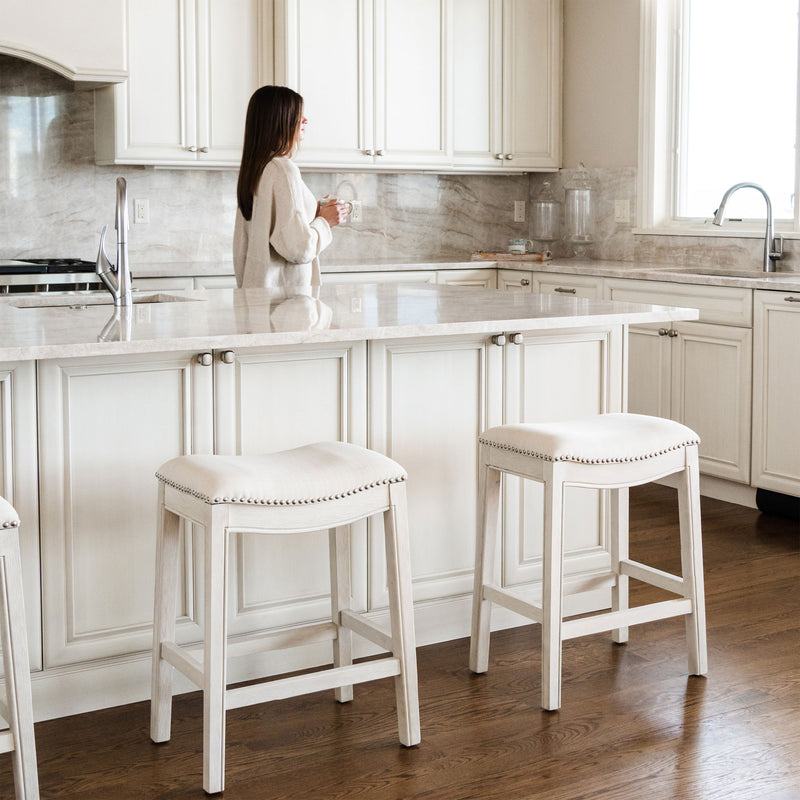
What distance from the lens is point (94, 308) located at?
112 inches

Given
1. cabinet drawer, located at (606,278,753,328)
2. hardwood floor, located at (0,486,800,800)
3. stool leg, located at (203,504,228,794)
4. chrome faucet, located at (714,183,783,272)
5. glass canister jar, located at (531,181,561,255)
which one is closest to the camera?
stool leg, located at (203,504,228,794)

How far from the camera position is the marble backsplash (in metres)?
4.82

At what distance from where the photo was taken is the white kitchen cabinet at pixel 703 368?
4.21 meters

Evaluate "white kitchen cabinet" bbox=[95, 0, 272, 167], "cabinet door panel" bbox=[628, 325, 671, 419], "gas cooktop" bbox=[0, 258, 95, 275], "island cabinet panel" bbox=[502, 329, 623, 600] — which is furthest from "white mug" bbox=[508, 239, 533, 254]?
"island cabinet panel" bbox=[502, 329, 623, 600]

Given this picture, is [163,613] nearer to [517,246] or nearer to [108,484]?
[108,484]

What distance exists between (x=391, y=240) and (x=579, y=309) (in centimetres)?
296

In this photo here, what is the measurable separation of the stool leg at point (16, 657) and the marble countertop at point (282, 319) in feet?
1.29

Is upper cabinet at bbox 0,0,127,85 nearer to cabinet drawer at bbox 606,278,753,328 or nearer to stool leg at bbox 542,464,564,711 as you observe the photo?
cabinet drawer at bbox 606,278,753,328

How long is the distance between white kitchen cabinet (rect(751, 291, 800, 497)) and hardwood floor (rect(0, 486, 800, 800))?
1.15 metres

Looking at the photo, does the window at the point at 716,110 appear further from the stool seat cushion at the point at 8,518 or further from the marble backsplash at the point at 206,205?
the stool seat cushion at the point at 8,518

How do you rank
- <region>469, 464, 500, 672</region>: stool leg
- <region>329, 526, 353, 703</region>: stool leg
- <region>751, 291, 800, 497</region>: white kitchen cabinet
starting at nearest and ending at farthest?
<region>329, 526, 353, 703</region>: stool leg < <region>469, 464, 500, 672</region>: stool leg < <region>751, 291, 800, 497</region>: white kitchen cabinet

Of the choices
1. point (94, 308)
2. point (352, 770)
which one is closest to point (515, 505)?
point (352, 770)

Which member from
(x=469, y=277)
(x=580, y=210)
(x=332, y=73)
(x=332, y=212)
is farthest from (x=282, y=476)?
(x=580, y=210)

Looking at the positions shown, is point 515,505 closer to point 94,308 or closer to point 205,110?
point 94,308
